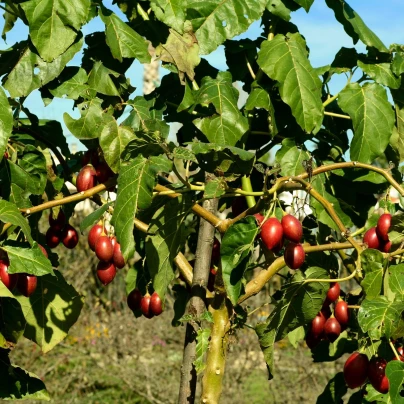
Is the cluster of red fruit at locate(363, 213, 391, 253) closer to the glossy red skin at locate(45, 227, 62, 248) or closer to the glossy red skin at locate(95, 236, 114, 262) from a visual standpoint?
the glossy red skin at locate(95, 236, 114, 262)

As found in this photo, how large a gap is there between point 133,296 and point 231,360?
483 cm

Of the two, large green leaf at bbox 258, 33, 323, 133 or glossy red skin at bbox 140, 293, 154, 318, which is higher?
large green leaf at bbox 258, 33, 323, 133

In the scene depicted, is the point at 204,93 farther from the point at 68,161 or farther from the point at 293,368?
the point at 293,368

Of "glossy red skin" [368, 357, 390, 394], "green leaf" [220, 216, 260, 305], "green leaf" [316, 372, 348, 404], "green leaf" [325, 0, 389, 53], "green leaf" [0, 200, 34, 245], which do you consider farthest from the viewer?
"green leaf" [316, 372, 348, 404]

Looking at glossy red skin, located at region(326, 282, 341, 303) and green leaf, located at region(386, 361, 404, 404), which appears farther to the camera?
glossy red skin, located at region(326, 282, 341, 303)

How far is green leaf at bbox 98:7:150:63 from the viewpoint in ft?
6.08

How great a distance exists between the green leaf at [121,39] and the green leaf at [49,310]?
2.01 feet

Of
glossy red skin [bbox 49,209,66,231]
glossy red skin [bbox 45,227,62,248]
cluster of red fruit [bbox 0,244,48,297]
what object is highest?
glossy red skin [bbox 49,209,66,231]

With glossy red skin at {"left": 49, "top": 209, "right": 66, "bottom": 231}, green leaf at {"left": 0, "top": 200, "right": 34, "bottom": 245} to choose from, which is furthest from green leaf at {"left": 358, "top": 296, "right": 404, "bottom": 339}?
glossy red skin at {"left": 49, "top": 209, "right": 66, "bottom": 231}

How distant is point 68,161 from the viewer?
2100 millimetres

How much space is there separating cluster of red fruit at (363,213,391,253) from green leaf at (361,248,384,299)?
0.13m

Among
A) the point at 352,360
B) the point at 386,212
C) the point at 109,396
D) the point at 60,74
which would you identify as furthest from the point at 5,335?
the point at 109,396

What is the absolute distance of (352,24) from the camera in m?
2.10

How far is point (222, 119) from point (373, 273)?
0.49 metres
